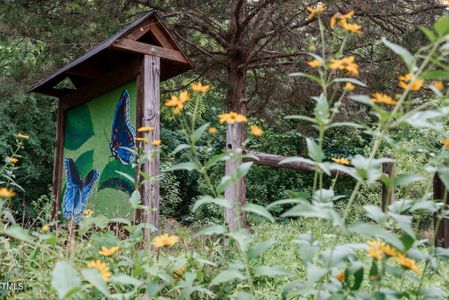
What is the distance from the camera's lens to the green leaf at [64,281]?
0.89 metres

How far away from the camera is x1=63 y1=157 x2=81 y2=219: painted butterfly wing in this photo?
15.2 feet

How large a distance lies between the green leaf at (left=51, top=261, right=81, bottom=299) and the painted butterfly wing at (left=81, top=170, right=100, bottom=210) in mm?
3381

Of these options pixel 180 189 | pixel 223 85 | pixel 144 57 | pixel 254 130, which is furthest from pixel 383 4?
pixel 180 189

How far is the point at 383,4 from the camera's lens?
17.3 feet

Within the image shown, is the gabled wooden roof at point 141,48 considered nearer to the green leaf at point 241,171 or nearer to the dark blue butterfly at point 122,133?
the dark blue butterfly at point 122,133

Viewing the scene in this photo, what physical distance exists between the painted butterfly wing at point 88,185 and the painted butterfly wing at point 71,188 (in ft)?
0.56

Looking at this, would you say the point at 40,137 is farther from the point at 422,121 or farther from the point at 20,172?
the point at 422,121

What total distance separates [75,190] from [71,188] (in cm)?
13

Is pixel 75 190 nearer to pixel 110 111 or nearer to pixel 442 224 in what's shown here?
pixel 110 111

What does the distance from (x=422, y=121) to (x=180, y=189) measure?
9.93m

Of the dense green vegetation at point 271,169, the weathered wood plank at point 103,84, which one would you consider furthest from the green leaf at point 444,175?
the weathered wood plank at point 103,84

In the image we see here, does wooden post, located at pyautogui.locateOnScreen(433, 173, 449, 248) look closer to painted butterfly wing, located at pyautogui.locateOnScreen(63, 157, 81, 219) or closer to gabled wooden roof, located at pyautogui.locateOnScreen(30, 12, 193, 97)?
gabled wooden roof, located at pyautogui.locateOnScreen(30, 12, 193, 97)

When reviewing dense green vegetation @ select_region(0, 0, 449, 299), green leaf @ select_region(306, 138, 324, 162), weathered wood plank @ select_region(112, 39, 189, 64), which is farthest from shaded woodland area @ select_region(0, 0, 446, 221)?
green leaf @ select_region(306, 138, 324, 162)

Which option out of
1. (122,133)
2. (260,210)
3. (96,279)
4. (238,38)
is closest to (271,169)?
(238,38)
